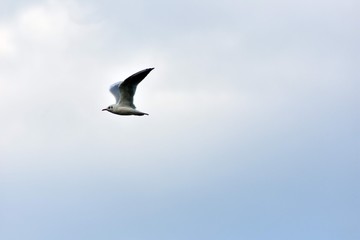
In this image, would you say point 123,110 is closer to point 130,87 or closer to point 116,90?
point 130,87

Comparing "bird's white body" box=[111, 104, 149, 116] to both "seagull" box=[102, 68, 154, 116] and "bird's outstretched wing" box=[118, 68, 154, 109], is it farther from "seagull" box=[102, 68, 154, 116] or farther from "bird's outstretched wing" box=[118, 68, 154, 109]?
"bird's outstretched wing" box=[118, 68, 154, 109]

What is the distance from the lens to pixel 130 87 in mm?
53906

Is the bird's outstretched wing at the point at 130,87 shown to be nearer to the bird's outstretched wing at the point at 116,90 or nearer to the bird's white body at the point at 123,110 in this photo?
the bird's white body at the point at 123,110

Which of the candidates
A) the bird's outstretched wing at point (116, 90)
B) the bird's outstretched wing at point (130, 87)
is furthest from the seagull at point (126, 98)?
the bird's outstretched wing at point (116, 90)

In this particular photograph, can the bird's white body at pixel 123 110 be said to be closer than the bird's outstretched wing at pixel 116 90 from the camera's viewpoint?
Yes

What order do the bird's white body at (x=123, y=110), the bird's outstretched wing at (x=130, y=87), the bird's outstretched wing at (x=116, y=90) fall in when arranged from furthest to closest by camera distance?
the bird's outstretched wing at (x=116, y=90)
the bird's white body at (x=123, y=110)
the bird's outstretched wing at (x=130, y=87)

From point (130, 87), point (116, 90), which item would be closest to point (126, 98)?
point (130, 87)

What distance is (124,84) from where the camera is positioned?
53.5m

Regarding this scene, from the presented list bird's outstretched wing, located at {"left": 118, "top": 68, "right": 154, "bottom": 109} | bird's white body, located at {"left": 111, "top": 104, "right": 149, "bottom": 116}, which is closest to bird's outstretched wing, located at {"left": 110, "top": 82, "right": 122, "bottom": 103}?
bird's white body, located at {"left": 111, "top": 104, "right": 149, "bottom": 116}

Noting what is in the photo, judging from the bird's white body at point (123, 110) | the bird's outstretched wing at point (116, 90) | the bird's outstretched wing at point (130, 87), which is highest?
the bird's outstretched wing at point (116, 90)

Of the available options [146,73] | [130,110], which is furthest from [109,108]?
[146,73]

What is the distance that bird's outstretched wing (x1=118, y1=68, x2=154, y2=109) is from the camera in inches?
2042

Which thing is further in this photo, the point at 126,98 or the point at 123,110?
the point at 123,110

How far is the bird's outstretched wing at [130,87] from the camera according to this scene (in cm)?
5187
